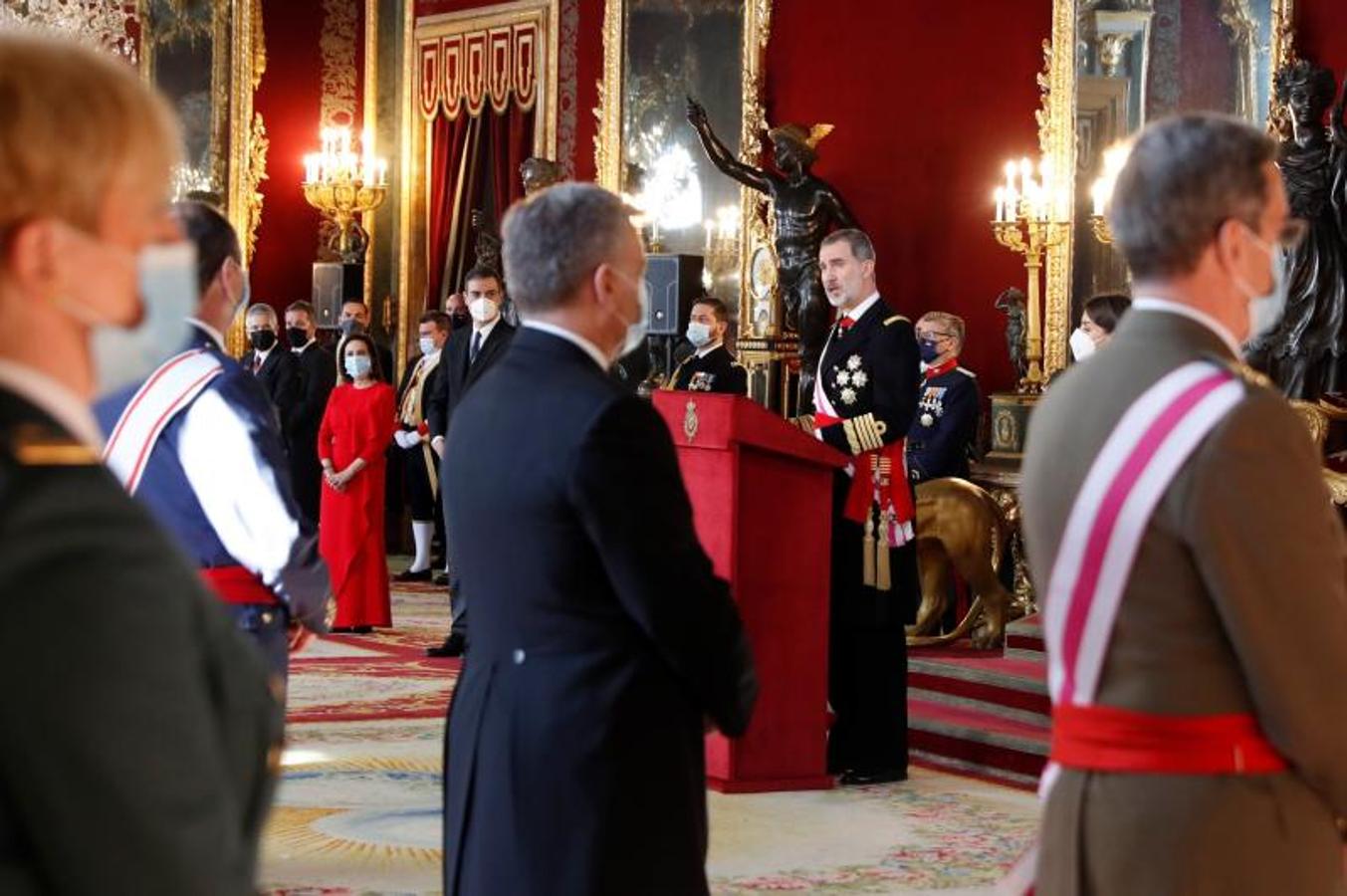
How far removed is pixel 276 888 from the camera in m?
5.25

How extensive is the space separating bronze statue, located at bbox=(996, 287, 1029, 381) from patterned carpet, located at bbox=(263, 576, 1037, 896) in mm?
3357

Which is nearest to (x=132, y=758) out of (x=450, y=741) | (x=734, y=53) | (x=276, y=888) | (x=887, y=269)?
(x=450, y=741)

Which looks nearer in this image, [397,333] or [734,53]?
[734,53]

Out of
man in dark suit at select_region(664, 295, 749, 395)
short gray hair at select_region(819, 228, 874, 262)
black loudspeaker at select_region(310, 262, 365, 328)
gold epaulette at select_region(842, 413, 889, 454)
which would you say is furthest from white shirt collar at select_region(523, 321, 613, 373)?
black loudspeaker at select_region(310, 262, 365, 328)

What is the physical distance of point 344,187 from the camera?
1442 centimetres

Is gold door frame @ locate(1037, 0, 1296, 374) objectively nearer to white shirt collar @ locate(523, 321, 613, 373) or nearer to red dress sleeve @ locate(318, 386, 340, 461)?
red dress sleeve @ locate(318, 386, 340, 461)

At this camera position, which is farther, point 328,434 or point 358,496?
point 328,434

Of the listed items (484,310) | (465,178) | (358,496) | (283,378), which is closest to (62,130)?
(484,310)

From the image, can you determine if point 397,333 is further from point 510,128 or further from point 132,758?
point 132,758

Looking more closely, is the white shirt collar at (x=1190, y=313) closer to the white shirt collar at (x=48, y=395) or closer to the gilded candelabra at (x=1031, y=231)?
the white shirt collar at (x=48, y=395)

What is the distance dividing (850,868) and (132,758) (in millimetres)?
4426

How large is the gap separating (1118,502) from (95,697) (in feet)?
4.64

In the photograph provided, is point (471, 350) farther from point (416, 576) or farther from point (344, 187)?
point (344, 187)

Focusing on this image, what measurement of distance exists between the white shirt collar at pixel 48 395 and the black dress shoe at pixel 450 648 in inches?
306
